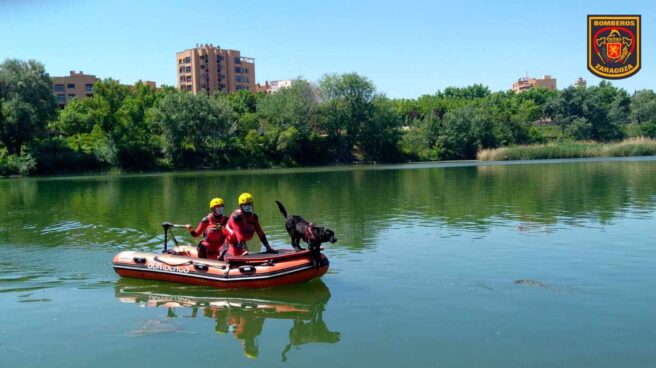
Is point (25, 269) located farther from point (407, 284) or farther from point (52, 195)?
point (52, 195)

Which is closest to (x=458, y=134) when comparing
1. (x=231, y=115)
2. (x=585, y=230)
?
(x=231, y=115)

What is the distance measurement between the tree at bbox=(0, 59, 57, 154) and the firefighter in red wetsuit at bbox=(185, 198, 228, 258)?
56.0m

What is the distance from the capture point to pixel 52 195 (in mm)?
34781

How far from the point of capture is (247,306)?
1036 centimetres

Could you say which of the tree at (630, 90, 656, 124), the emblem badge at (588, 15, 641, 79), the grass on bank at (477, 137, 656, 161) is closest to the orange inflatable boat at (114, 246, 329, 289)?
the emblem badge at (588, 15, 641, 79)

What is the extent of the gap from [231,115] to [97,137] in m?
15.7

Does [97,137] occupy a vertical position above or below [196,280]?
above

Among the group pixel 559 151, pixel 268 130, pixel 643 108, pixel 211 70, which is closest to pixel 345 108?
pixel 268 130

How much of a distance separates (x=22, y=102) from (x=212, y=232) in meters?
57.1

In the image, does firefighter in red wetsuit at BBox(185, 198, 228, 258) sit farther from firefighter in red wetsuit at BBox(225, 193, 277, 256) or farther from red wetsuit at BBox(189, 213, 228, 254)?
firefighter in red wetsuit at BBox(225, 193, 277, 256)

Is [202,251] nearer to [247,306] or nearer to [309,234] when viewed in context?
[247,306]

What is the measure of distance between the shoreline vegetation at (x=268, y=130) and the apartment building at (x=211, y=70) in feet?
173

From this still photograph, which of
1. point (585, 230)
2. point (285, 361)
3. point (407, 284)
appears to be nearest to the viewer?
point (285, 361)

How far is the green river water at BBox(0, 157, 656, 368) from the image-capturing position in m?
8.02
